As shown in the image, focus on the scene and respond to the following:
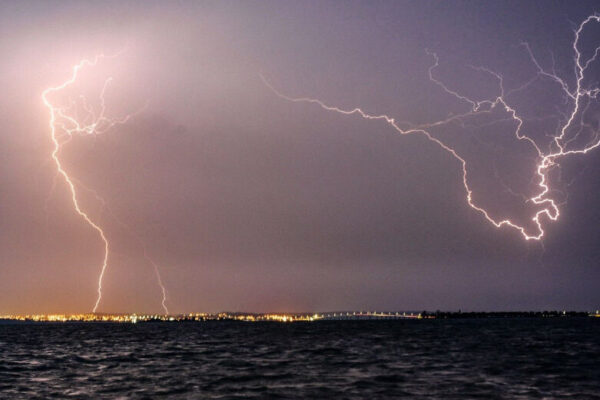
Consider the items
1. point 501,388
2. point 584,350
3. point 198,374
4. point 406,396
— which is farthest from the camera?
point 584,350

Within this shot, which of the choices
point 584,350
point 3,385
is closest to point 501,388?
point 3,385

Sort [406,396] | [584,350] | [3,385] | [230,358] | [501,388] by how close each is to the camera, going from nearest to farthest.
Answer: [406,396]
[501,388]
[3,385]
[230,358]
[584,350]

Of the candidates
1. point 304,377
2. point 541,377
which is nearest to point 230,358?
point 304,377

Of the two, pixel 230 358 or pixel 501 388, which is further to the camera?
pixel 230 358

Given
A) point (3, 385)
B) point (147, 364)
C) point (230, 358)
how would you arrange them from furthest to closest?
point (230, 358) < point (147, 364) < point (3, 385)

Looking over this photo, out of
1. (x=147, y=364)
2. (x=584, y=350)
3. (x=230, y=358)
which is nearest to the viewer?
(x=147, y=364)

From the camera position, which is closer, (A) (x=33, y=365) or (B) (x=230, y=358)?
(A) (x=33, y=365)

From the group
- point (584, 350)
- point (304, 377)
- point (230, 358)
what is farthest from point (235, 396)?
point (584, 350)

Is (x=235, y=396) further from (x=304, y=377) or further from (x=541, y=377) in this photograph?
(x=541, y=377)

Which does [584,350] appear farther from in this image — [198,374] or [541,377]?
[198,374]
